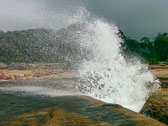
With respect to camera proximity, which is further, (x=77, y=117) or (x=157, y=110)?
(x=157, y=110)

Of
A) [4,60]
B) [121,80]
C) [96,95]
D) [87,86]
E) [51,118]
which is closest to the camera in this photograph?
[51,118]

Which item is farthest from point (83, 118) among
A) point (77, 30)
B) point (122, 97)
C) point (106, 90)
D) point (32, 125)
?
point (77, 30)

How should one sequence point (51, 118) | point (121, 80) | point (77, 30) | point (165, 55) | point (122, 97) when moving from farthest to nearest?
point (165, 55) < point (77, 30) < point (121, 80) < point (122, 97) < point (51, 118)

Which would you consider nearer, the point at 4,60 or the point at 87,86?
the point at 87,86

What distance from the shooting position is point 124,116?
13.8 m

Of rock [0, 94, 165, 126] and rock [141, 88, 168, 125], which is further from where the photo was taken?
rock [141, 88, 168, 125]

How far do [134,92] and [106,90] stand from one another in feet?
10.8

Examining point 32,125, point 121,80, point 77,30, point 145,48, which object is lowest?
point 32,125

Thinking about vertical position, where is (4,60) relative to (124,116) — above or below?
above

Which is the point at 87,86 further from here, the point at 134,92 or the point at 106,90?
the point at 134,92

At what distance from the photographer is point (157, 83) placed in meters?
31.4

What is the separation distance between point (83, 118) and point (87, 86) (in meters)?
19.7

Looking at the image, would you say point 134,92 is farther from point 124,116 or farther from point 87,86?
point 124,116

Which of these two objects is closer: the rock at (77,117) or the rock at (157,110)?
the rock at (77,117)
